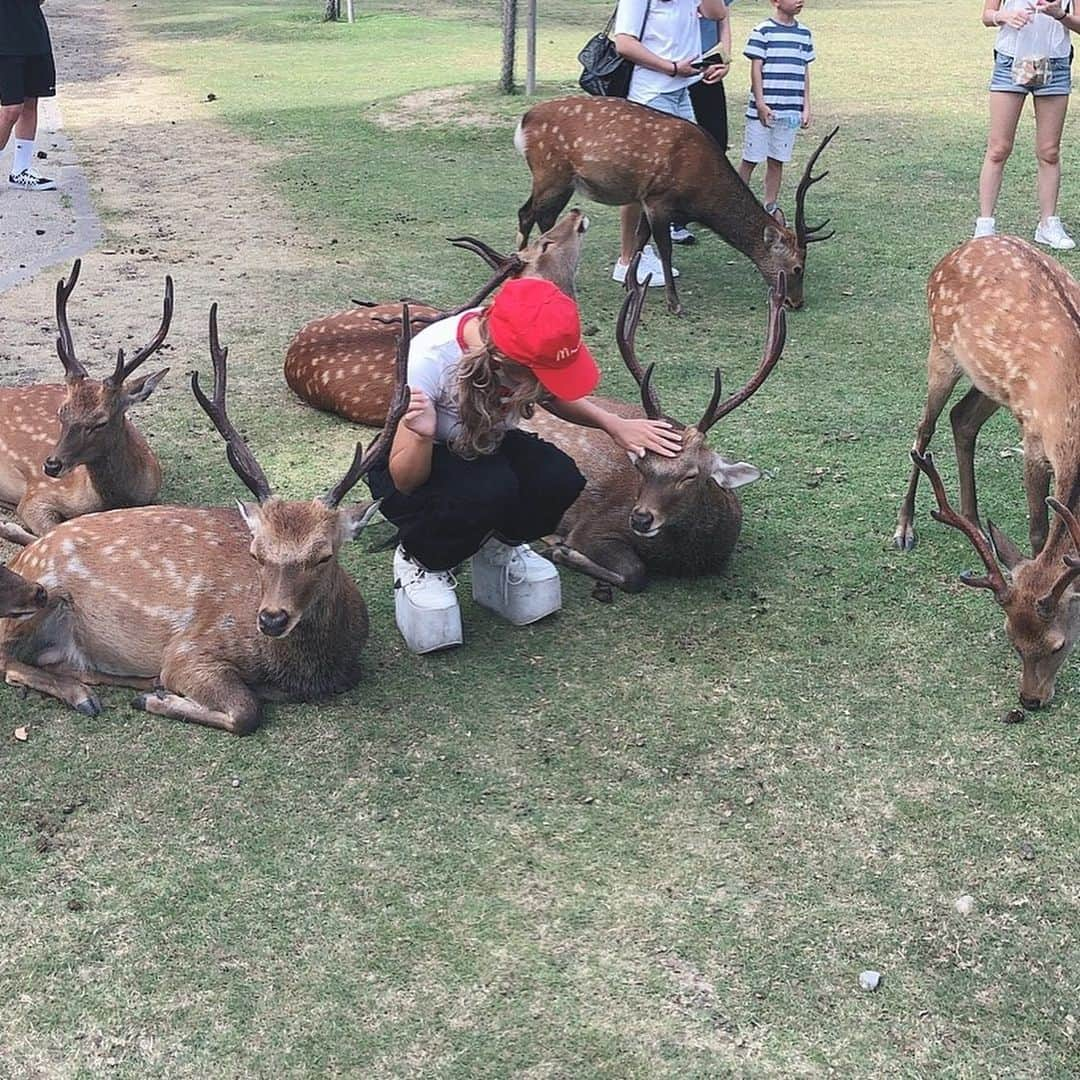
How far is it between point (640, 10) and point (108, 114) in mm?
7117

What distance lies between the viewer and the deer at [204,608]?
3443 mm

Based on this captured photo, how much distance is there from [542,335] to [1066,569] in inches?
57.9

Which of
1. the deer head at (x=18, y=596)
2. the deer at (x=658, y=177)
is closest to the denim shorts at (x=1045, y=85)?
the deer at (x=658, y=177)

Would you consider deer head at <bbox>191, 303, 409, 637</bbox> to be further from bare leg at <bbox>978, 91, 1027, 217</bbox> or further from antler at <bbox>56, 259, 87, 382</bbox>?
bare leg at <bbox>978, 91, 1027, 217</bbox>

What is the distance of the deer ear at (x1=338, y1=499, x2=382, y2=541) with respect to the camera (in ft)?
11.4

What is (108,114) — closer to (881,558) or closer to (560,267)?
(560,267)

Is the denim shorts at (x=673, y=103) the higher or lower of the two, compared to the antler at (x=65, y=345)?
higher

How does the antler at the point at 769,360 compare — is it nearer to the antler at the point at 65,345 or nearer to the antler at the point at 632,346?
the antler at the point at 632,346

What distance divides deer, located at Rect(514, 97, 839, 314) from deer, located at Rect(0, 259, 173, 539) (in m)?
3.05

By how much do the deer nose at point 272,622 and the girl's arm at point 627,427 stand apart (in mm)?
993

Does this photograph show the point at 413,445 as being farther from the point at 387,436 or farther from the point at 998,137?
the point at 998,137

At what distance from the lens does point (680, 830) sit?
10.4 ft

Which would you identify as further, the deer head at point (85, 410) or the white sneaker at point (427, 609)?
the deer head at point (85, 410)

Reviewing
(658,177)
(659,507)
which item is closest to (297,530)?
(659,507)
